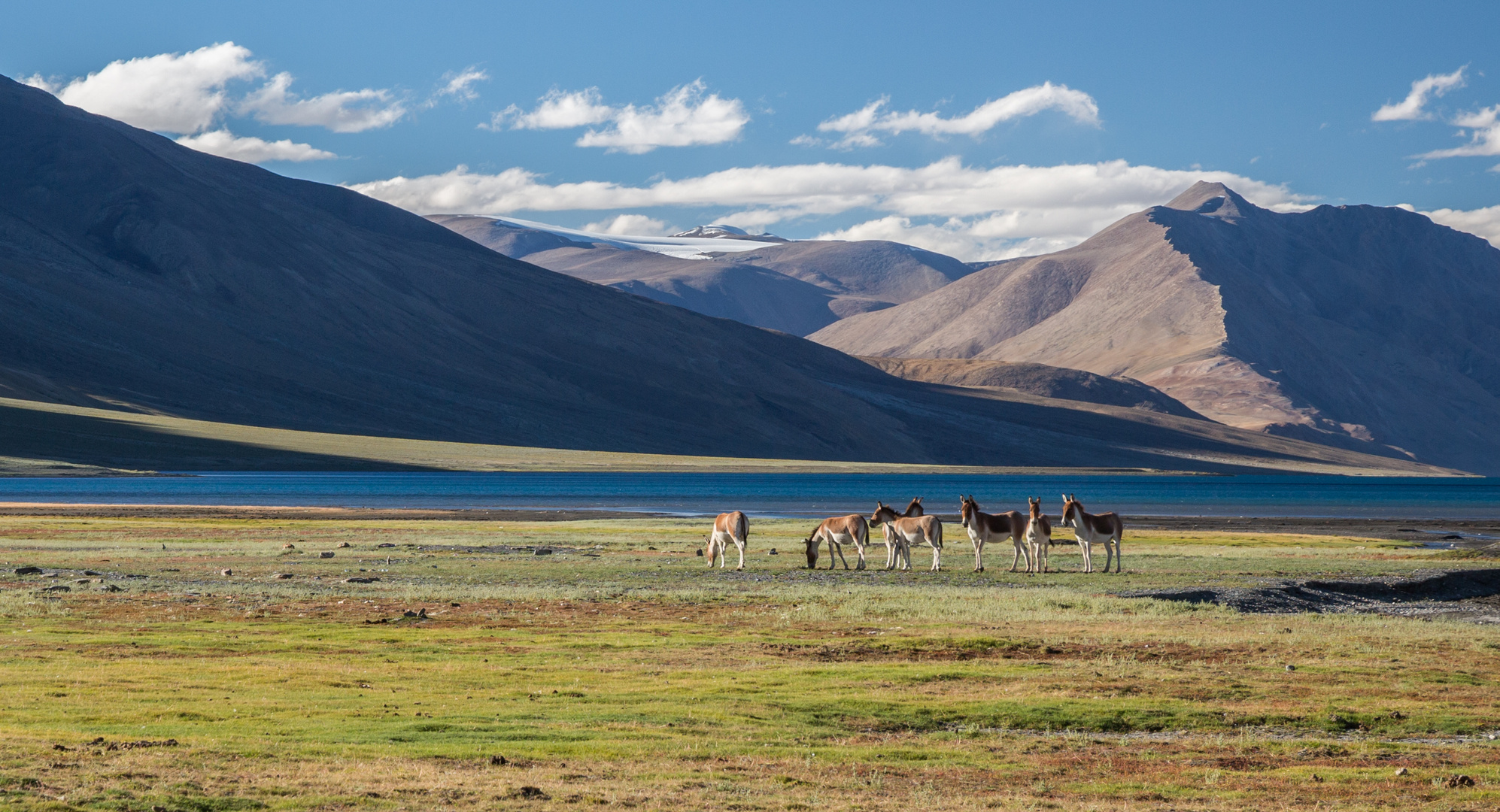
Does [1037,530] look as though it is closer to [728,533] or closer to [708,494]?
[728,533]

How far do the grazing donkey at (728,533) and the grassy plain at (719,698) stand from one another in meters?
4.31

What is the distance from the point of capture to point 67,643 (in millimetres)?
23188

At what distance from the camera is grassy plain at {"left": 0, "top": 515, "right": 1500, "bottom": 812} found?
1377 cm

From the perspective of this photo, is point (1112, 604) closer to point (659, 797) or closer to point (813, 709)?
point (813, 709)

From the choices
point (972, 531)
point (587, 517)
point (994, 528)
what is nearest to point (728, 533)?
point (972, 531)

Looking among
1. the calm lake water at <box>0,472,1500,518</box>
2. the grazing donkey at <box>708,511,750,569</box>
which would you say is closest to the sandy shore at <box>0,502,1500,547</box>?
the calm lake water at <box>0,472,1500,518</box>

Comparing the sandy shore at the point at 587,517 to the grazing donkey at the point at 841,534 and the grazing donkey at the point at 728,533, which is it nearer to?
the grazing donkey at the point at 841,534

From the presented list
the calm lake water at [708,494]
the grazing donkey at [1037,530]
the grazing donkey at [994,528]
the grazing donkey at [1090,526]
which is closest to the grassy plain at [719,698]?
the grazing donkey at [1037,530]

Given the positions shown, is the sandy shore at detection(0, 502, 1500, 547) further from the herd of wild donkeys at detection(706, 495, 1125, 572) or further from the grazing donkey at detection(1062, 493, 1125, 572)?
the herd of wild donkeys at detection(706, 495, 1125, 572)

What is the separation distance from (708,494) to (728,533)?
8544 centimetres

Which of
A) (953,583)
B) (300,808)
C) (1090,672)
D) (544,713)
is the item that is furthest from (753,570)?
(300,808)

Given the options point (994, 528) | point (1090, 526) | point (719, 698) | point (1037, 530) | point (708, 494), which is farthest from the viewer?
point (708, 494)

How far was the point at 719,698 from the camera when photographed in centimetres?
1892

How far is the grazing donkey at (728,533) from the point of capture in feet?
135
